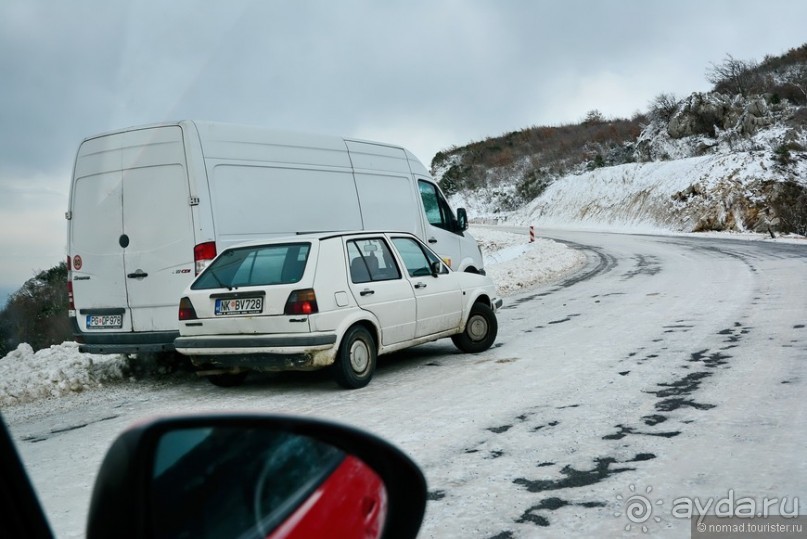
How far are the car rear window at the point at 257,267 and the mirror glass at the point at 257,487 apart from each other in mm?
5143

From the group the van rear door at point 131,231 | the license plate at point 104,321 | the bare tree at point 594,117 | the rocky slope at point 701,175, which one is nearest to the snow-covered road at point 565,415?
the license plate at point 104,321

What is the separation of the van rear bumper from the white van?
12mm

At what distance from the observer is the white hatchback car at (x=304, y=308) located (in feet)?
22.2

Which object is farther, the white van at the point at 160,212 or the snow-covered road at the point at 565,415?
the white van at the point at 160,212

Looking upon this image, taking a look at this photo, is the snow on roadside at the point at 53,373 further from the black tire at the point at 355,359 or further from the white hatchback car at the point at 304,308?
the black tire at the point at 355,359

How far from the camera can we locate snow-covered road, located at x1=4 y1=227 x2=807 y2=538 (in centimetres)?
384

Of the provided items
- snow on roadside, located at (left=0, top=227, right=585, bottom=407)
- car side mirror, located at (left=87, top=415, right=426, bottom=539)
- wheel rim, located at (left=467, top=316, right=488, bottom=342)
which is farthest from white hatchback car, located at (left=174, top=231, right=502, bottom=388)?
car side mirror, located at (left=87, top=415, right=426, bottom=539)

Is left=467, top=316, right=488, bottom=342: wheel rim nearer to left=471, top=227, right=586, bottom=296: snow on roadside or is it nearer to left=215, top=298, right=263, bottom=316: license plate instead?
left=215, top=298, right=263, bottom=316: license plate

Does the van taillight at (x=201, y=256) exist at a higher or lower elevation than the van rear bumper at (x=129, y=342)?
higher

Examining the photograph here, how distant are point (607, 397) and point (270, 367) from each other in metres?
3.03

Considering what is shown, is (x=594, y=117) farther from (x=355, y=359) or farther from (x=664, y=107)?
(x=355, y=359)

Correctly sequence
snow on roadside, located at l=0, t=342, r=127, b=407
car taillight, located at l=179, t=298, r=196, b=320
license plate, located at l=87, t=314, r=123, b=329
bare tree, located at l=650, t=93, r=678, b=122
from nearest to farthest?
car taillight, located at l=179, t=298, r=196, b=320 → snow on roadside, located at l=0, t=342, r=127, b=407 → license plate, located at l=87, t=314, r=123, b=329 → bare tree, located at l=650, t=93, r=678, b=122

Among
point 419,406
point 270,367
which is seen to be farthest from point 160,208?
point 419,406

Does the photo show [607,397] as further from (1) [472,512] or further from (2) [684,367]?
(1) [472,512]
